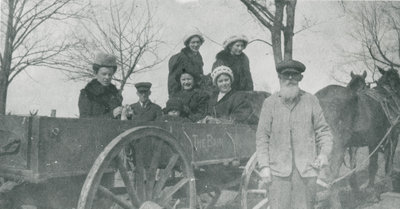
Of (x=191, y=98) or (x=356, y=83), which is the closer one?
(x=191, y=98)

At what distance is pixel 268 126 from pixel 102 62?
2.21 m

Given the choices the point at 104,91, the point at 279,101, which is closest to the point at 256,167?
the point at 279,101

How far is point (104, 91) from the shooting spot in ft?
16.4

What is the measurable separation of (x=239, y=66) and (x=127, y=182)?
397cm

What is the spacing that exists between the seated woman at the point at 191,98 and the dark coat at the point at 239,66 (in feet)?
2.48

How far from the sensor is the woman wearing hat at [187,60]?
688 centimetres

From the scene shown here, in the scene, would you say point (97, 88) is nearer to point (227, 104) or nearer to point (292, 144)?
point (227, 104)

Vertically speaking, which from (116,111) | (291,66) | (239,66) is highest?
(239,66)

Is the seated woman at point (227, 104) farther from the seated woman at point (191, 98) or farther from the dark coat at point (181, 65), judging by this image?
the dark coat at point (181, 65)

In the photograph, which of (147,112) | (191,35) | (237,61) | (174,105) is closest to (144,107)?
(147,112)

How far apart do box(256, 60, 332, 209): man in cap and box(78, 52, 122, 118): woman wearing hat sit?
1.93m

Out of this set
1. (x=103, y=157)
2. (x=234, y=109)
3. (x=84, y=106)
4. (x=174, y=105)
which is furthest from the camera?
(x=174, y=105)

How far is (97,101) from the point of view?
4914 mm

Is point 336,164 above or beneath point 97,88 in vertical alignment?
beneath
